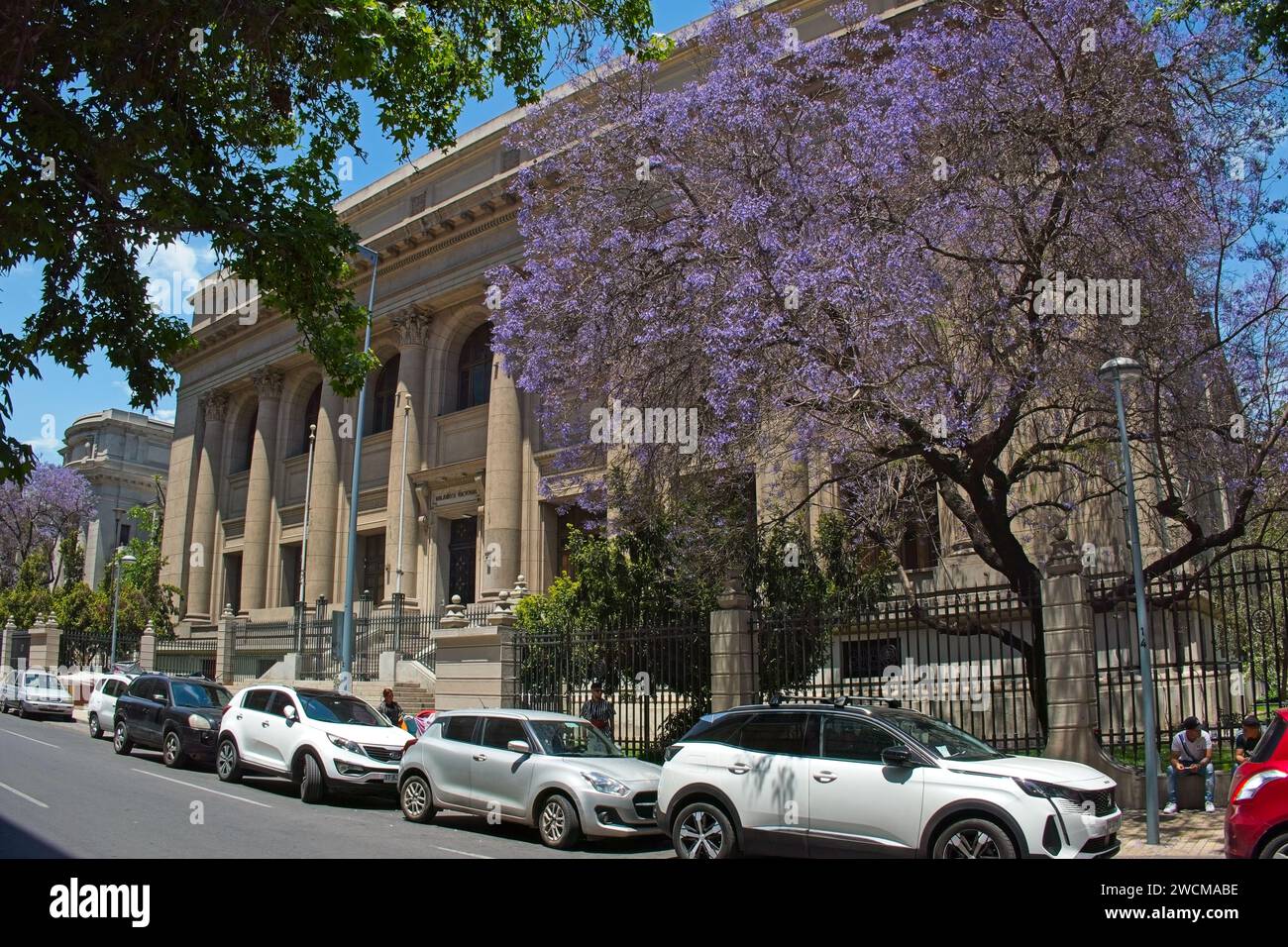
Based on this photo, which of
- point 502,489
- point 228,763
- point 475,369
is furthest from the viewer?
point 475,369

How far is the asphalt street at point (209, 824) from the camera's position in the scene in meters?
9.62

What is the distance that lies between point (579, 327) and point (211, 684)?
10.4m

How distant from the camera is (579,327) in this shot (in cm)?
1708

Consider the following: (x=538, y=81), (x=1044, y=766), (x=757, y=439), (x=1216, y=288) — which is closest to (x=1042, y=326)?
(x=1216, y=288)

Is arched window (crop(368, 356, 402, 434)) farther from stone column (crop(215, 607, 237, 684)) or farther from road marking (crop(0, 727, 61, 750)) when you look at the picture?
road marking (crop(0, 727, 61, 750))

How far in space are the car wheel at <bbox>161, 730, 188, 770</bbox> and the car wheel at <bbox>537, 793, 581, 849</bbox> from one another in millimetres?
9270

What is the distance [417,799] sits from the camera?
508 inches

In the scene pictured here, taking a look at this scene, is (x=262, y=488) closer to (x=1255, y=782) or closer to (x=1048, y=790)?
(x=1048, y=790)

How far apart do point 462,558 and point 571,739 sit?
2355 cm

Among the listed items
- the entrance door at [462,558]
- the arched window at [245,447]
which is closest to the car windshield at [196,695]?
the entrance door at [462,558]

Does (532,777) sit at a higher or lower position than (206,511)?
lower

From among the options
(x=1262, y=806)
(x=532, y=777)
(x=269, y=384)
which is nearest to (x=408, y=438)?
(x=269, y=384)

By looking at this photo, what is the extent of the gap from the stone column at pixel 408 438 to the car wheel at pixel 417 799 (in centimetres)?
2193
